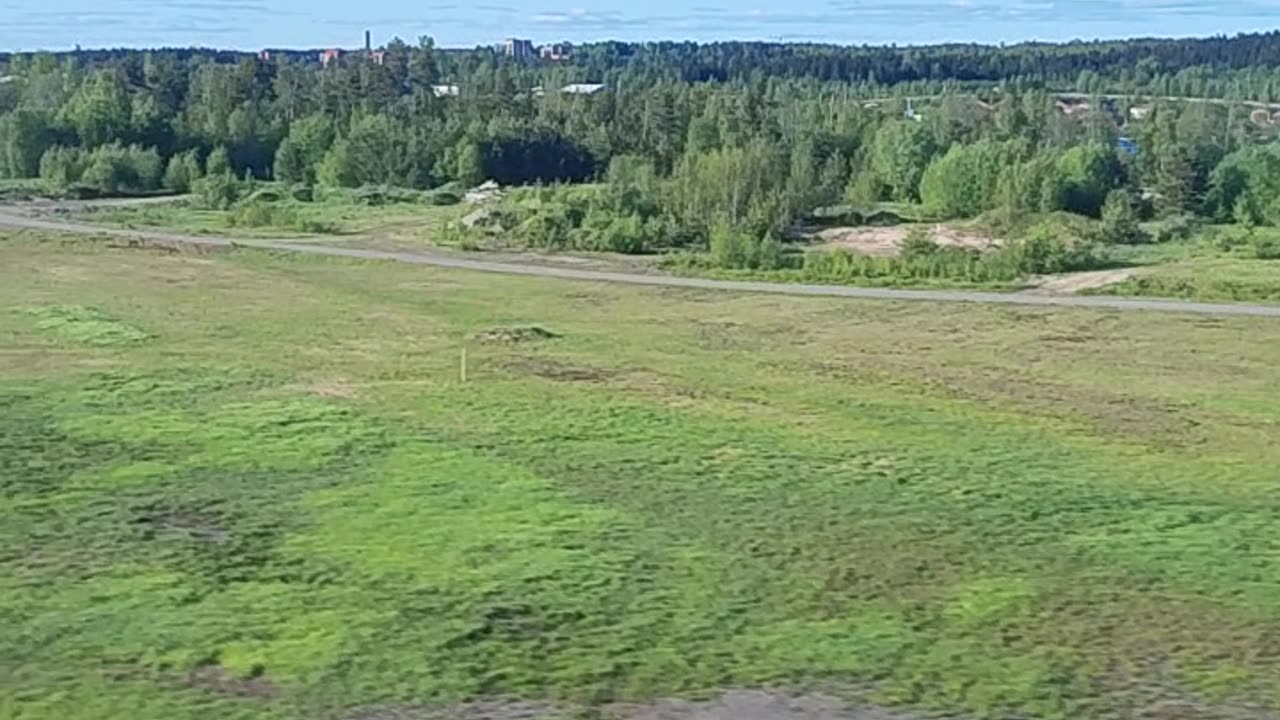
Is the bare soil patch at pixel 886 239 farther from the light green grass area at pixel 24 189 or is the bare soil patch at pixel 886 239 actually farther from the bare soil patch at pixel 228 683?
the bare soil patch at pixel 228 683

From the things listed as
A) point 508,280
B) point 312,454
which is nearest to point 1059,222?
point 508,280

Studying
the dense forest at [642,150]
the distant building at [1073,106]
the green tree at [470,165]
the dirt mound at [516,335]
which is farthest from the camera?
the distant building at [1073,106]

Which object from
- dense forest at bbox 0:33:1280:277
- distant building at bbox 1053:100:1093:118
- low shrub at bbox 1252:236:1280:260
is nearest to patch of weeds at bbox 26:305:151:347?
dense forest at bbox 0:33:1280:277

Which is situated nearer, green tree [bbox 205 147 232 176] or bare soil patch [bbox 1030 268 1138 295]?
bare soil patch [bbox 1030 268 1138 295]

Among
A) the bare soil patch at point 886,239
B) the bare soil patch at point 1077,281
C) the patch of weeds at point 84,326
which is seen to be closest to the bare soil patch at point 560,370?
the patch of weeds at point 84,326

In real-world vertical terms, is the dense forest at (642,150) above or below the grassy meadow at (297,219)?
above

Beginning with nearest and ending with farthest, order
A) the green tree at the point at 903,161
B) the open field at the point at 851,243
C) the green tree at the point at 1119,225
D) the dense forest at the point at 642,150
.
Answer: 1. the open field at the point at 851,243
2. the dense forest at the point at 642,150
3. the green tree at the point at 1119,225
4. the green tree at the point at 903,161

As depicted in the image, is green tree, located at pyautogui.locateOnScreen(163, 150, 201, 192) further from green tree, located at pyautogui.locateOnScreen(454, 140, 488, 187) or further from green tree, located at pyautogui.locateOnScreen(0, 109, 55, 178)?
green tree, located at pyautogui.locateOnScreen(454, 140, 488, 187)
